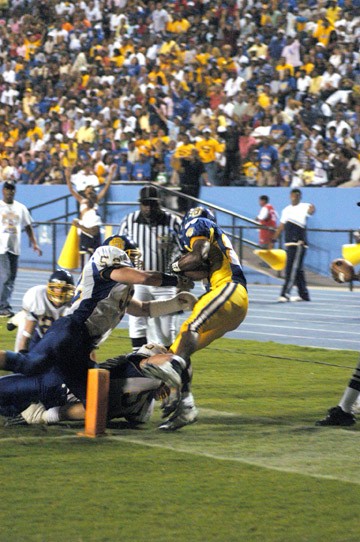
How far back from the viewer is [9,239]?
15.4 metres

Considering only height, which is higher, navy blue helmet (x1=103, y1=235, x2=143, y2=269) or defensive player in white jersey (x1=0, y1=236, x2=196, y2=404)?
navy blue helmet (x1=103, y1=235, x2=143, y2=269)

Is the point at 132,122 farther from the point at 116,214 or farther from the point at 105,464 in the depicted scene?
the point at 105,464

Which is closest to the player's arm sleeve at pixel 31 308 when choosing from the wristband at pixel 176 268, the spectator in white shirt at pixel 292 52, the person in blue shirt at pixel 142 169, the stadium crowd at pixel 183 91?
the wristband at pixel 176 268

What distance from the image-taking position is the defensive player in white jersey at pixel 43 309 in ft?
26.9

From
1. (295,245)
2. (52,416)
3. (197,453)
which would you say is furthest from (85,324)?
(295,245)

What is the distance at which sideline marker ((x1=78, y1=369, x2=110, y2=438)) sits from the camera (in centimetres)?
705

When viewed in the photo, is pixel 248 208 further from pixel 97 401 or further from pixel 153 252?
pixel 97 401

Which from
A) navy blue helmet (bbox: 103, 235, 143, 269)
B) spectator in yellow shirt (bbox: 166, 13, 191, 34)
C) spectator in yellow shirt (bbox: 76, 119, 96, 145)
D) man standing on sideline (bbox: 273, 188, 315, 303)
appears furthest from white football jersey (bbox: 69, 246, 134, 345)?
spectator in yellow shirt (bbox: 166, 13, 191, 34)

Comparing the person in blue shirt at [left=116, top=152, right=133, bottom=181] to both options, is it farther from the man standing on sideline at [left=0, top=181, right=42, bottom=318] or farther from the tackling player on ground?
the tackling player on ground

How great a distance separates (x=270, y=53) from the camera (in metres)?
23.7

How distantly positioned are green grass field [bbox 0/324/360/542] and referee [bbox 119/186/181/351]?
834 mm

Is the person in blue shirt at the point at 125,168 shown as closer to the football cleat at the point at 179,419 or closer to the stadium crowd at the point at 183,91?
the stadium crowd at the point at 183,91

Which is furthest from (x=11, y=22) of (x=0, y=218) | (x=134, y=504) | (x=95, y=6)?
(x=134, y=504)

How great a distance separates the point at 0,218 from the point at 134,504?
10.5m
